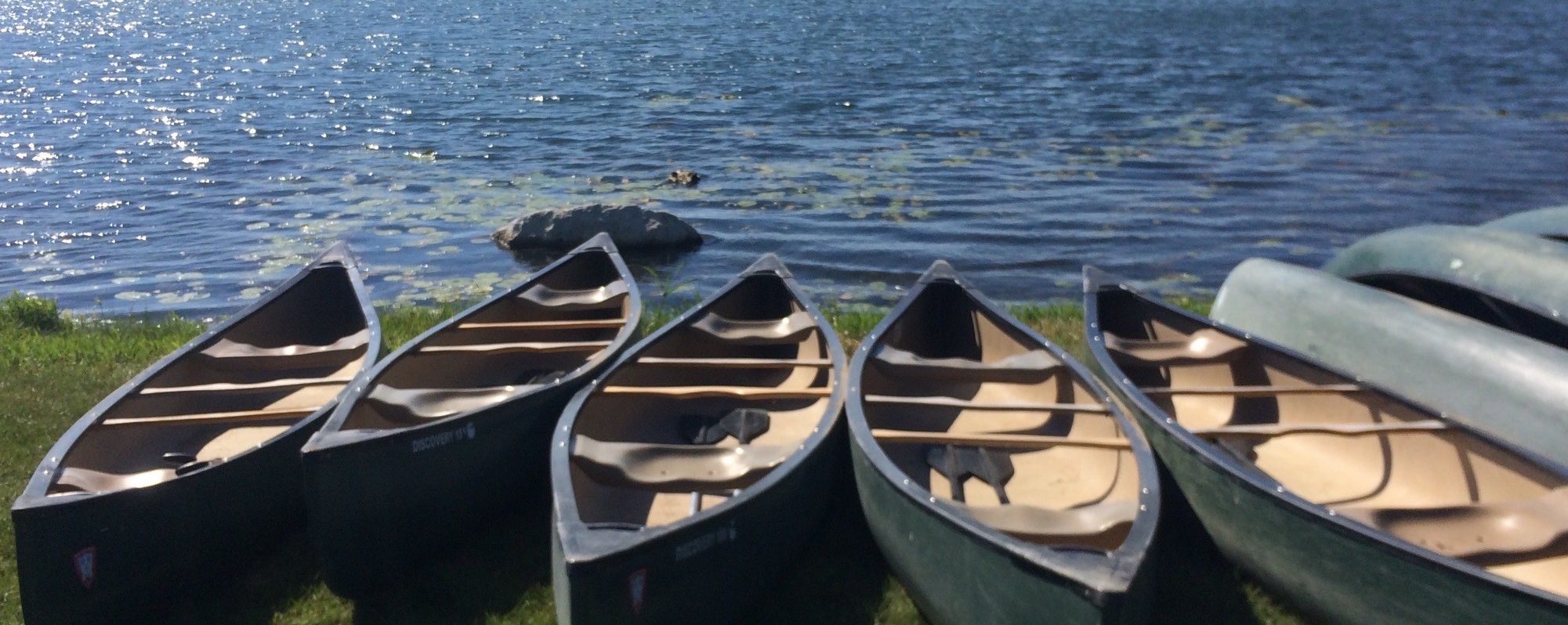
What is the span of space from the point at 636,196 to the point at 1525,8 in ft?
115

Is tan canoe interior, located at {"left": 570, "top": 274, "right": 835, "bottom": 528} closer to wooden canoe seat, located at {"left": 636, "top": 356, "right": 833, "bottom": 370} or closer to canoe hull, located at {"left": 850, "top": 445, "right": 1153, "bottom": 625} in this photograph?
wooden canoe seat, located at {"left": 636, "top": 356, "right": 833, "bottom": 370}

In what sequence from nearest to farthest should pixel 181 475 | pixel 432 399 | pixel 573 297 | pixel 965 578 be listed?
pixel 965 578 → pixel 181 475 → pixel 432 399 → pixel 573 297

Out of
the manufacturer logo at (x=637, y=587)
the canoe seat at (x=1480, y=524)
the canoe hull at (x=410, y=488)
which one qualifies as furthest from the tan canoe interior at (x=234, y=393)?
the canoe seat at (x=1480, y=524)

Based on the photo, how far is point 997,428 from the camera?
7031 millimetres

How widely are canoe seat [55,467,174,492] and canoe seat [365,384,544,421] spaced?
3.42 feet

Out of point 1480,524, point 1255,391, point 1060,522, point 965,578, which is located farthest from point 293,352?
point 1480,524

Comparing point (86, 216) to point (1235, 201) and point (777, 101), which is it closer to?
point (777, 101)

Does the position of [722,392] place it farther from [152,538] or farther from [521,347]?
[152,538]

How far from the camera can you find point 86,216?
1727 cm

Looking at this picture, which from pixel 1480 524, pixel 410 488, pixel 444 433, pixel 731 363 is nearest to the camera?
pixel 1480 524

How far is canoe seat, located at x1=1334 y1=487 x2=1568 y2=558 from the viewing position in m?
5.15

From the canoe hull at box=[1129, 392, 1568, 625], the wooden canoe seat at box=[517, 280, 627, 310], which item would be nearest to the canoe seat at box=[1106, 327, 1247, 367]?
the canoe hull at box=[1129, 392, 1568, 625]

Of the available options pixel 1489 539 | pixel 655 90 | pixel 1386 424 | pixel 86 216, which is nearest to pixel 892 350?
pixel 1386 424

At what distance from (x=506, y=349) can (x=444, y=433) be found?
1.78 metres
